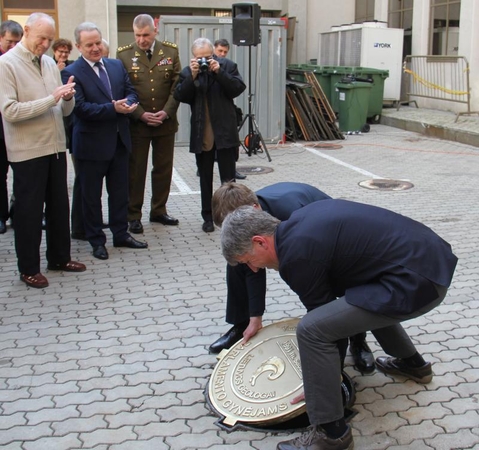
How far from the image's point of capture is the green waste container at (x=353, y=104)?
514 inches

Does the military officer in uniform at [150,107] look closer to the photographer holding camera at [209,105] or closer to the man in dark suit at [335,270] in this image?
the photographer holding camera at [209,105]

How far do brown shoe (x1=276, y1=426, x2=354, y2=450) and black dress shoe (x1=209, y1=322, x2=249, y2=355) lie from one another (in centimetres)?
101

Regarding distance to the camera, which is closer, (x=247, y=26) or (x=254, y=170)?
(x=254, y=170)

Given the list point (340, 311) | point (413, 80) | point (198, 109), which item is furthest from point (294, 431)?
point (413, 80)

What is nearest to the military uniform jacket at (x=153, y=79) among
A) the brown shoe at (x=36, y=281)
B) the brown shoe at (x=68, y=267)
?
the brown shoe at (x=68, y=267)

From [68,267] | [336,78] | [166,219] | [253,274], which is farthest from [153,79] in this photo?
[336,78]

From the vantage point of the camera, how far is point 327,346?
2.71m

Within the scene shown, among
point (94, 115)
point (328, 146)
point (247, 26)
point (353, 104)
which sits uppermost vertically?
point (247, 26)

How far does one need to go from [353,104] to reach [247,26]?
12.6 ft

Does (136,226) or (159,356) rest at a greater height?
(136,226)

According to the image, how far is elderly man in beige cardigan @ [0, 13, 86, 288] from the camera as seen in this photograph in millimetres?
4492

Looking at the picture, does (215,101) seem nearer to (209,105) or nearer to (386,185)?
(209,105)

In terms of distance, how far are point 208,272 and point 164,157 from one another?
63.7 inches

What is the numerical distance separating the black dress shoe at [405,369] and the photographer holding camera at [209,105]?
9.58 feet
